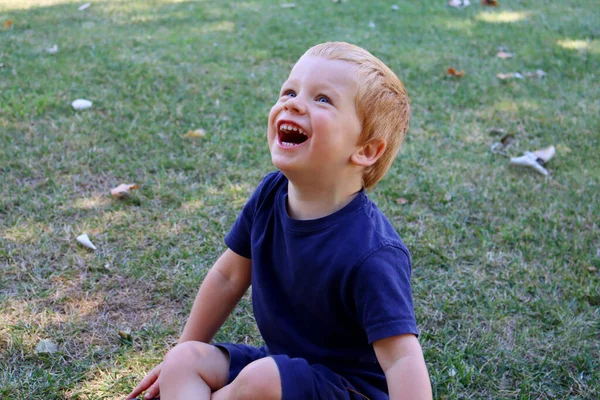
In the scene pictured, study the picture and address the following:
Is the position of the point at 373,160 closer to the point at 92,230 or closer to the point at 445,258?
the point at 445,258

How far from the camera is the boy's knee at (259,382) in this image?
1.53 m

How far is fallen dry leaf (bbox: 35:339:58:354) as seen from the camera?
6.79 feet

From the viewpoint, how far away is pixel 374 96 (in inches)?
63.9

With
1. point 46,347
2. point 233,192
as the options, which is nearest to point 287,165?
point 46,347

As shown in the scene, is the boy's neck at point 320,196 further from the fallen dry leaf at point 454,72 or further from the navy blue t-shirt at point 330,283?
the fallen dry leaf at point 454,72

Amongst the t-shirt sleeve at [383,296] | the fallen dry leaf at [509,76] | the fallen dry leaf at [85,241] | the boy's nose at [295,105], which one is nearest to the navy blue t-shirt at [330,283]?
the t-shirt sleeve at [383,296]

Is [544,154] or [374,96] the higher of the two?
[374,96]

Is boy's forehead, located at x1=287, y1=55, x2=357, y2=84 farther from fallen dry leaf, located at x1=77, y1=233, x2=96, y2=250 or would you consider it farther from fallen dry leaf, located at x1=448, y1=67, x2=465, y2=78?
fallen dry leaf, located at x1=448, y1=67, x2=465, y2=78

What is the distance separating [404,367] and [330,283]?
0.85ft

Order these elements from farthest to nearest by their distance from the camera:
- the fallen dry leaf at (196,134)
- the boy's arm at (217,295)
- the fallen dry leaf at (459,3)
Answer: the fallen dry leaf at (459,3), the fallen dry leaf at (196,134), the boy's arm at (217,295)

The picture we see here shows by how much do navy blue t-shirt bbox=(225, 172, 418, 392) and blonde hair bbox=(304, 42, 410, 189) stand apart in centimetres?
16

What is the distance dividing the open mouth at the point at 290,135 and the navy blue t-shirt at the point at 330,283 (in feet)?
0.62

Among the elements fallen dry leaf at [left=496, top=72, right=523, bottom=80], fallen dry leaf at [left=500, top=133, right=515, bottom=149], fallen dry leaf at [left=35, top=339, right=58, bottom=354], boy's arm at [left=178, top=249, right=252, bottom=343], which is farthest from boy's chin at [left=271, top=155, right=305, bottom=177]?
fallen dry leaf at [left=496, top=72, right=523, bottom=80]

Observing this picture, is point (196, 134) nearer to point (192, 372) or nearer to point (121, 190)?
point (121, 190)
